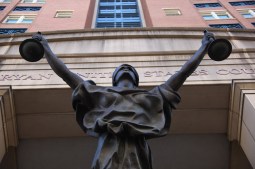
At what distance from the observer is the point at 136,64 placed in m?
10.2

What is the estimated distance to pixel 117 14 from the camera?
28125 millimetres

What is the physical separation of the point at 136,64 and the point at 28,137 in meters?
3.78

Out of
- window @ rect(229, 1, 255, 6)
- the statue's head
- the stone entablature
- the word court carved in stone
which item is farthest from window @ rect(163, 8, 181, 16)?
the statue's head

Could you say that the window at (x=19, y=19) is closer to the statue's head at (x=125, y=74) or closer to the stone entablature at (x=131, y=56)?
the stone entablature at (x=131, y=56)

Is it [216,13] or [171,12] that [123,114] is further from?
[216,13]

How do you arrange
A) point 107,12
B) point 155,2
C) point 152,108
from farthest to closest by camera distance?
1. point 107,12
2. point 155,2
3. point 152,108

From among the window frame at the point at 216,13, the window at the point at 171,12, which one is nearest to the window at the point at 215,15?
the window frame at the point at 216,13

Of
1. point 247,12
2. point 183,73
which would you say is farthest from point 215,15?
point 183,73

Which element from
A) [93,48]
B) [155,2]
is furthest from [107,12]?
[93,48]

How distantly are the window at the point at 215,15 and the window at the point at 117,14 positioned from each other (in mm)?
5305

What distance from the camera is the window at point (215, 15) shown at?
26.2 meters

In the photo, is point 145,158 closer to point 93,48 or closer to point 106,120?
point 106,120

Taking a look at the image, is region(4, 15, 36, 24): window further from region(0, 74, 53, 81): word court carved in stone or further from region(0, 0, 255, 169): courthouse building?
region(0, 74, 53, 81): word court carved in stone

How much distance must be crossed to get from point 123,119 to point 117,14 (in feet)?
84.2
